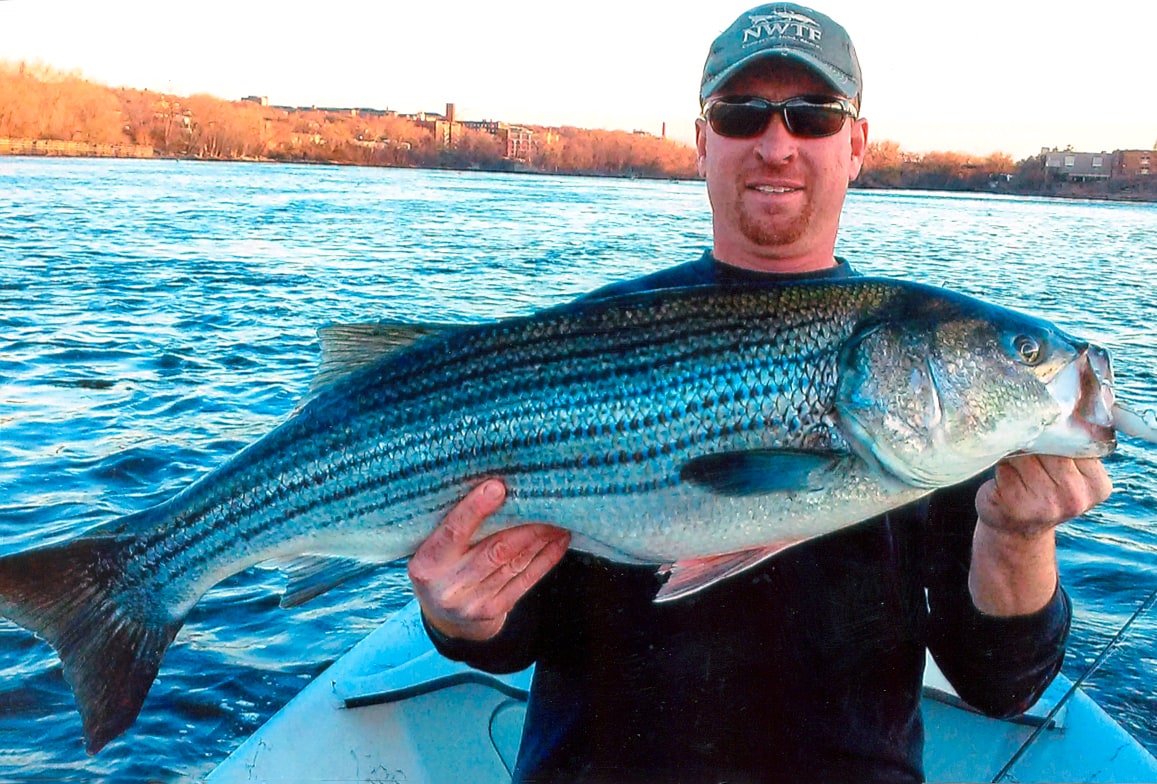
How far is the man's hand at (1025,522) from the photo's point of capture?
2490mm

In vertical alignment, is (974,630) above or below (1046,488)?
below

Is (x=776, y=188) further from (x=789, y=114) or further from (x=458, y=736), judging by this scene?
(x=458, y=736)

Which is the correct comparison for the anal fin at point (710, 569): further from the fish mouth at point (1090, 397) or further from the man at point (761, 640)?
the fish mouth at point (1090, 397)

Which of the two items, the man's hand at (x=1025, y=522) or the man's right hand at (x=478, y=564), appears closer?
the man's hand at (x=1025, y=522)

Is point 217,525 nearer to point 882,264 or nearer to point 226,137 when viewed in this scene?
point 882,264

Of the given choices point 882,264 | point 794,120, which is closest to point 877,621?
point 794,120

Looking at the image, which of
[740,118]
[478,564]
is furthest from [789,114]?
[478,564]

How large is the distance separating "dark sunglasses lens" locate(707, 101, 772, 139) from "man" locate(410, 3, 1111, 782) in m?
0.83

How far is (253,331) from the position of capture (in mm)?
17391

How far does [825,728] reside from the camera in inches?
114

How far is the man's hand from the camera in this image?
98.0 inches

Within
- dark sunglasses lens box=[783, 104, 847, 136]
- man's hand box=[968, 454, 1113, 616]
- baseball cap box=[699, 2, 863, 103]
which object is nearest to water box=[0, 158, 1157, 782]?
baseball cap box=[699, 2, 863, 103]

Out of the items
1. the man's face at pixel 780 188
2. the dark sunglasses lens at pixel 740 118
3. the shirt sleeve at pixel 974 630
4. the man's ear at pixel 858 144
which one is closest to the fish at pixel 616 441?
the shirt sleeve at pixel 974 630

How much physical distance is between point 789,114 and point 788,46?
23cm
